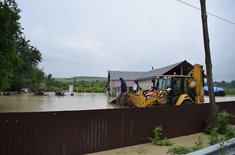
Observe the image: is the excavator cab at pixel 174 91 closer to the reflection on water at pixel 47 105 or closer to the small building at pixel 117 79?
the reflection on water at pixel 47 105

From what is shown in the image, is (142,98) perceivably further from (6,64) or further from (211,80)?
(6,64)

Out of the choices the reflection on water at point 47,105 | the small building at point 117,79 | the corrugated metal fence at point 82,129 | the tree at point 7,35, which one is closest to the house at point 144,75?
the small building at point 117,79

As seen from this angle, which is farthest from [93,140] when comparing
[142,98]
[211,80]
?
[142,98]

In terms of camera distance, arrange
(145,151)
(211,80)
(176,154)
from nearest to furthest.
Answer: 1. (176,154)
2. (145,151)
3. (211,80)

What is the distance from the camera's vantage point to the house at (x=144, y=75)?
3691 cm

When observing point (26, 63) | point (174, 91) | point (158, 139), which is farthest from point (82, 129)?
point (26, 63)

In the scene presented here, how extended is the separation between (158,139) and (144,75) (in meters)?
39.4

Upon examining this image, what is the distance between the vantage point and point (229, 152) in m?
4.59

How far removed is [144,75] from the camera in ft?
155

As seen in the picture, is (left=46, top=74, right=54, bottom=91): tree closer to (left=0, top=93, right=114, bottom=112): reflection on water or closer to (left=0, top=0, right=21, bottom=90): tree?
(left=0, top=93, right=114, bottom=112): reflection on water

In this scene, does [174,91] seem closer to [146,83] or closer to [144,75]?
[146,83]

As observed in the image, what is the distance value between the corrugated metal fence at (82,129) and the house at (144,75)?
2672 centimetres

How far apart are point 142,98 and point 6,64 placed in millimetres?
11083

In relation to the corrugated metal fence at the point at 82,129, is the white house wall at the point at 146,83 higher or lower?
higher
